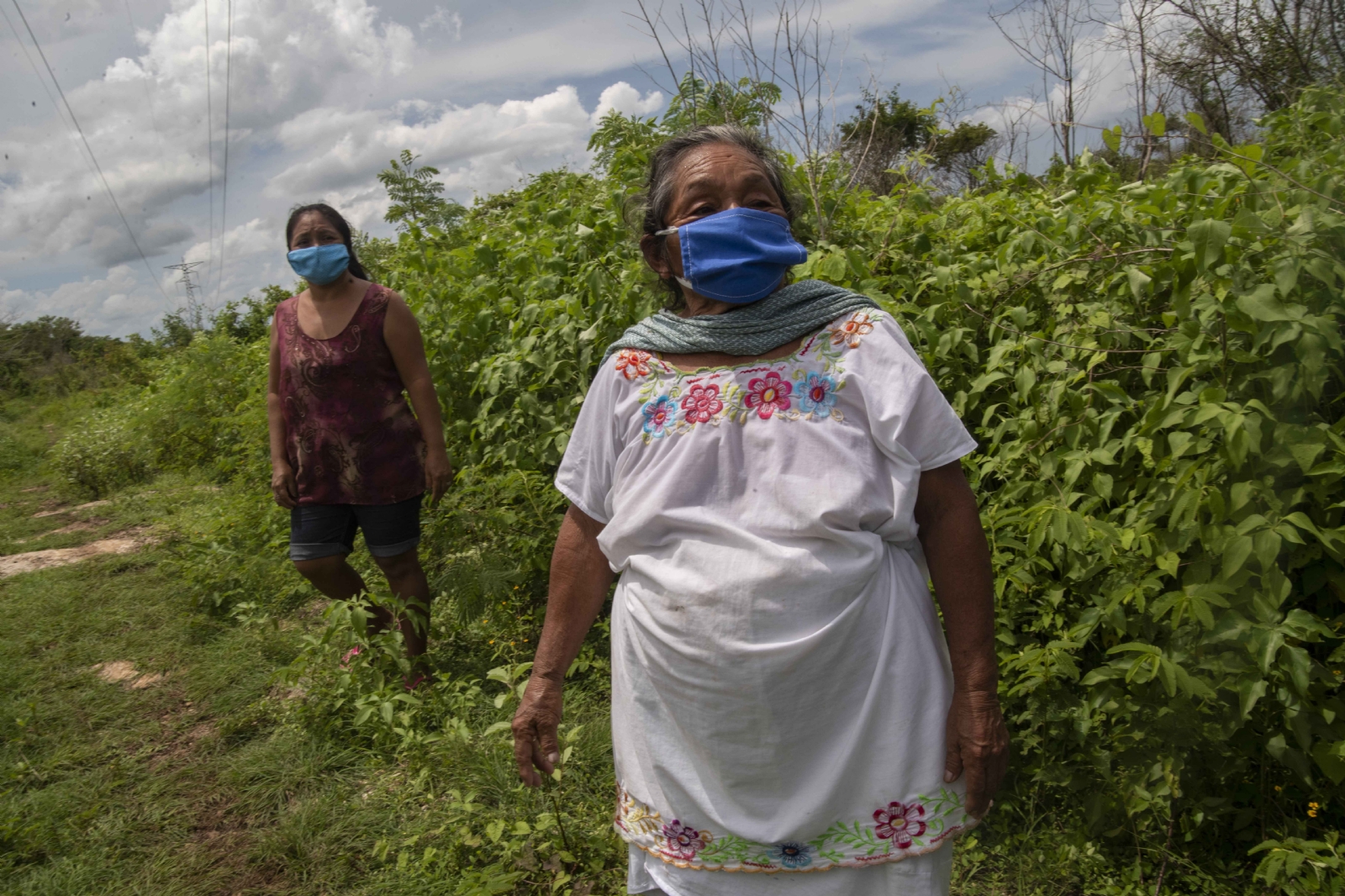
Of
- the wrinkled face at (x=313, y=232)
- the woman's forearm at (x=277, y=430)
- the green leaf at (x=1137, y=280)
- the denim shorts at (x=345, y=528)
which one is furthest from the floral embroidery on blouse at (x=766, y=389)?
the woman's forearm at (x=277, y=430)

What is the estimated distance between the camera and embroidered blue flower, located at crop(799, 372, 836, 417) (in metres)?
1.42

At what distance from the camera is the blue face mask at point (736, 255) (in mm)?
1573

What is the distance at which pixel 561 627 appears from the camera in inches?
68.4

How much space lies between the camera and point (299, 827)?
9.01ft

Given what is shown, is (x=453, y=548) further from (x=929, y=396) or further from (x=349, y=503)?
(x=929, y=396)

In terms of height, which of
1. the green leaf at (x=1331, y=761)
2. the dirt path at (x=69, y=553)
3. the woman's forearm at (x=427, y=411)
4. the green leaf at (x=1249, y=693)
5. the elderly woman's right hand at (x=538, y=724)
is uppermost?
the woman's forearm at (x=427, y=411)

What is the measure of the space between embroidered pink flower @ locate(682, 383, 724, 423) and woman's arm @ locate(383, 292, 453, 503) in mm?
1927

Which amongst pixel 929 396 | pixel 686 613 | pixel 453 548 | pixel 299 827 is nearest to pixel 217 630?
pixel 453 548

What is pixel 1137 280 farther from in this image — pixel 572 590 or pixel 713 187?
pixel 572 590

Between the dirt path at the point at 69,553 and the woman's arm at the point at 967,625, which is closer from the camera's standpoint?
the woman's arm at the point at 967,625

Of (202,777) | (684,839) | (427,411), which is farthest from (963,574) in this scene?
(202,777)

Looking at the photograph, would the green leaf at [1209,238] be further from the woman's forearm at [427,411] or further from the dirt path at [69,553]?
the dirt path at [69,553]

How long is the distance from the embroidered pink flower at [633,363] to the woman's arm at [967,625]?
53 cm

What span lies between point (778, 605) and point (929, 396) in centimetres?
41
